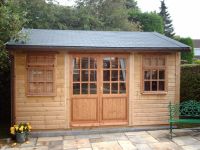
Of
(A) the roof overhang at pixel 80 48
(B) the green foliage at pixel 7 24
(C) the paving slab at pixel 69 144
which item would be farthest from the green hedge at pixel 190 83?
(B) the green foliage at pixel 7 24

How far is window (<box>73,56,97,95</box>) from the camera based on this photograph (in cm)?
709

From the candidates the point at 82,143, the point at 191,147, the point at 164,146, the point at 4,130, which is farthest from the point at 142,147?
the point at 4,130

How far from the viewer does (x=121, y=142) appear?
641 cm

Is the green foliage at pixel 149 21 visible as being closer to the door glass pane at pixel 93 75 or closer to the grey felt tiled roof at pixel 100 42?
the grey felt tiled roof at pixel 100 42

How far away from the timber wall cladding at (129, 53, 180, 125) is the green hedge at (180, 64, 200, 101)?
132 cm

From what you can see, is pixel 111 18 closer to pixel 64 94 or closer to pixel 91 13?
pixel 91 13

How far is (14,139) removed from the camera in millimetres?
6684

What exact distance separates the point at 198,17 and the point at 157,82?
2583cm

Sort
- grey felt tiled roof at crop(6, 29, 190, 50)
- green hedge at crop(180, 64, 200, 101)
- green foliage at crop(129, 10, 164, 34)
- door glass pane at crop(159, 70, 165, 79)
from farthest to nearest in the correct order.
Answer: green foliage at crop(129, 10, 164, 34), green hedge at crop(180, 64, 200, 101), door glass pane at crop(159, 70, 165, 79), grey felt tiled roof at crop(6, 29, 190, 50)

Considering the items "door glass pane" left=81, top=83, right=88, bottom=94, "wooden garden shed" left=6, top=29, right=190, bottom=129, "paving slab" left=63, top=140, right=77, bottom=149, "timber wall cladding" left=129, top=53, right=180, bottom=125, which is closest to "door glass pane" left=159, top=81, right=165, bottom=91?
"wooden garden shed" left=6, top=29, right=190, bottom=129

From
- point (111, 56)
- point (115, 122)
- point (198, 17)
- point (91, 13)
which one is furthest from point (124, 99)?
point (198, 17)

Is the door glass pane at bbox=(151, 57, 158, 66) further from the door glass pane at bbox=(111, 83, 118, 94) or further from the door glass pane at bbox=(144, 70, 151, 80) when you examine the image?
the door glass pane at bbox=(111, 83, 118, 94)

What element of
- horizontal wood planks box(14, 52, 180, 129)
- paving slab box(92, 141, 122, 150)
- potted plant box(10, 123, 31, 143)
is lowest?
paving slab box(92, 141, 122, 150)

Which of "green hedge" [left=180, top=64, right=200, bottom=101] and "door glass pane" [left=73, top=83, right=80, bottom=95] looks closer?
"door glass pane" [left=73, top=83, right=80, bottom=95]
